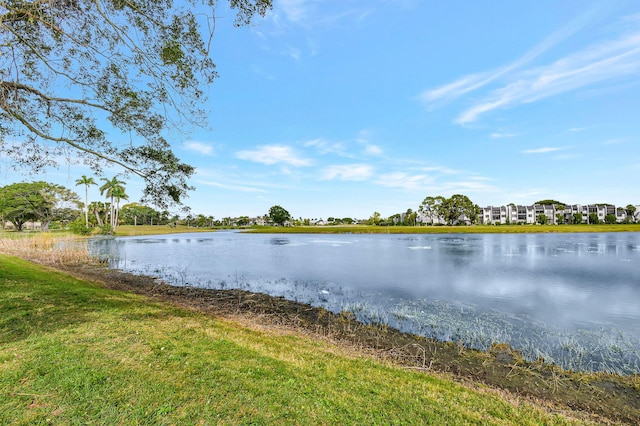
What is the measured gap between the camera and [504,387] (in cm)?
526

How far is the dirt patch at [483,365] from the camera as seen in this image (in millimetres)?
4852

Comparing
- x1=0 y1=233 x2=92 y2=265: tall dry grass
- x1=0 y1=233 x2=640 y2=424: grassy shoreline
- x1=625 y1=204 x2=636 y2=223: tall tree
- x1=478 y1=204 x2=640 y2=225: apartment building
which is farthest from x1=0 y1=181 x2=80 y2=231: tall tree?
x1=625 y1=204 x2=636 y2=223: tall tree

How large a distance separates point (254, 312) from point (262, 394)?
624 cm

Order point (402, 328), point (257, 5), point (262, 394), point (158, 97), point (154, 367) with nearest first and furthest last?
point (262, 394) → point (154, 367) → point (257, 5) → point (158, 97) → point (402, 328)

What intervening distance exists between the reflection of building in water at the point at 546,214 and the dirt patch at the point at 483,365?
103731mm

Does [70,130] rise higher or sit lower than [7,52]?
lower

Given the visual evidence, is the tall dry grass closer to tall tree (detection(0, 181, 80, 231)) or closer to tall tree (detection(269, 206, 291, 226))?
tall tree (detection(0, 181, 80, 231))

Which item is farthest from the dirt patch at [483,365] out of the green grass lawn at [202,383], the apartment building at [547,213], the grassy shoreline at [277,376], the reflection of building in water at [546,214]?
the apartment building at [547,213]

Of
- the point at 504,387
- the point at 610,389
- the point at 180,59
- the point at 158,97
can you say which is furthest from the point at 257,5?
the point at 610,389

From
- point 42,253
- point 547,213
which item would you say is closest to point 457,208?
point 547,213

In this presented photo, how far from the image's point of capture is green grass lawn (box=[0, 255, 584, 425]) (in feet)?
11.0

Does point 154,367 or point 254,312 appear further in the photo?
point 254,312

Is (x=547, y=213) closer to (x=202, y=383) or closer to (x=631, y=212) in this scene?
(x=631, y=212)

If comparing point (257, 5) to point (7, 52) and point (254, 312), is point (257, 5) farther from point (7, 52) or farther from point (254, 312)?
point (254, 312)
